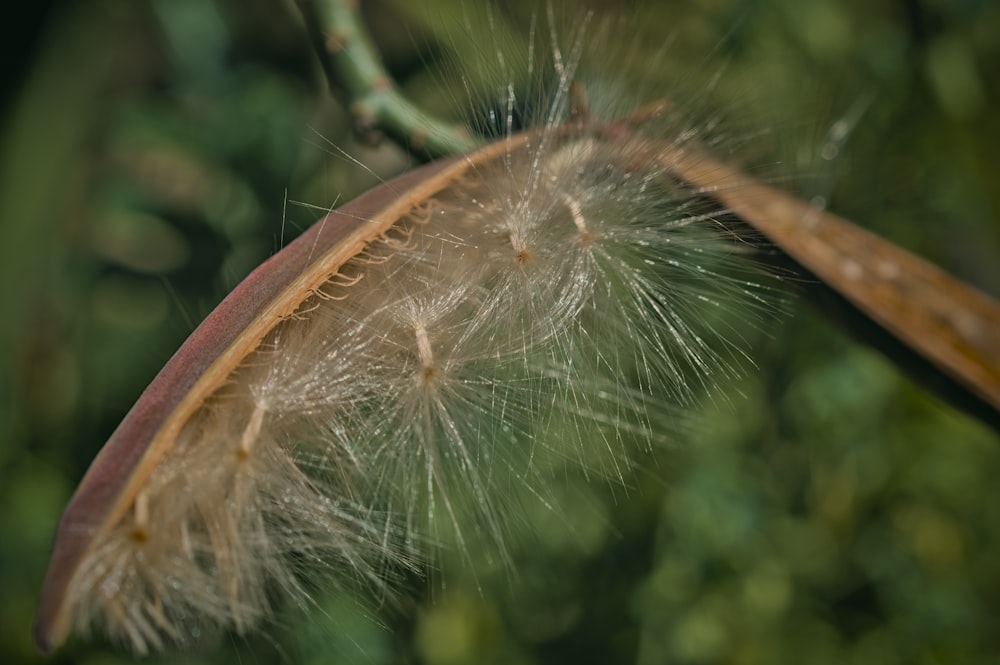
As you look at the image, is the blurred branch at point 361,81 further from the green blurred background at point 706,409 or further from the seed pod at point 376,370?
the green blurred background at point 706,409

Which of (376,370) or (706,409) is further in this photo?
(706,409)

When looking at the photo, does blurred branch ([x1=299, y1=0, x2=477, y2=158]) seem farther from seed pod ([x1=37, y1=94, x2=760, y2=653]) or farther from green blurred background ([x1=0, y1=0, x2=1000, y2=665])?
green blurred background ([x1=0, y1=0, x2=1000, y2=665])

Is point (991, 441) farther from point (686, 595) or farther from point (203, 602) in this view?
point (203, 602)

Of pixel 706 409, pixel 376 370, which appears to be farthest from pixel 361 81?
pixel 706 409

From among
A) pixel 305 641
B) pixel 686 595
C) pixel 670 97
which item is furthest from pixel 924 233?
pixel 305 641

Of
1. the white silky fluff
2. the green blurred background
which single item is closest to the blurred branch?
the white silky fluff

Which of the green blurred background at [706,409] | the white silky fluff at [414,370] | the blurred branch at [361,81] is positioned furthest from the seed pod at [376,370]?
the green blurred background at [706,409]

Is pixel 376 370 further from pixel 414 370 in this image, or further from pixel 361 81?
pixel 361 81
